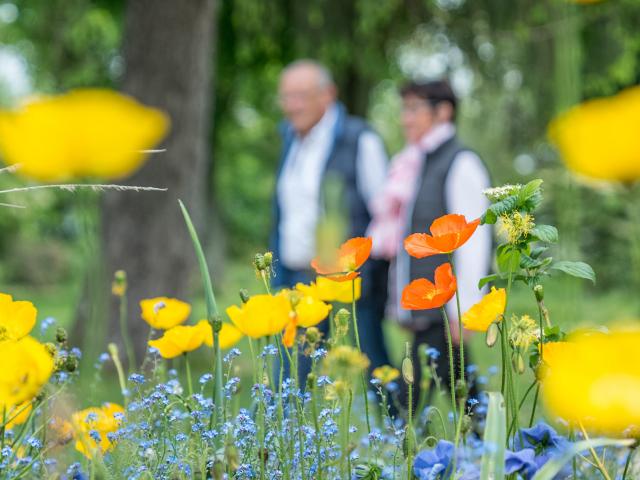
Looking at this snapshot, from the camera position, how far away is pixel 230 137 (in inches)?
535

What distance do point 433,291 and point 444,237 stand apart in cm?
11

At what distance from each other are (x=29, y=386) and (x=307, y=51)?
7.51 meters

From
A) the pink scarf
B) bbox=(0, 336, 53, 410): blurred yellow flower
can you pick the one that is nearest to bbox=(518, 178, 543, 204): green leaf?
bbox=(0, 336, 53, 410): blurred yellow flower

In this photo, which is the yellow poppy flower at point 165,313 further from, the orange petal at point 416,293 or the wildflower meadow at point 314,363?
the orange petal at point 416,293

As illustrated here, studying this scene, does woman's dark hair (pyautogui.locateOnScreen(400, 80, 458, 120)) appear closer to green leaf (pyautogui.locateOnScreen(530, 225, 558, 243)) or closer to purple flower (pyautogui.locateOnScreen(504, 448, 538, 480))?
green leaf (pyautogui.locateOnScreen(530, 225, 558, 243))

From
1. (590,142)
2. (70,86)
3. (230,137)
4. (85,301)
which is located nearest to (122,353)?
(85,301)

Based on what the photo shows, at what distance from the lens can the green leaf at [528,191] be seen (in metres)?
1.22

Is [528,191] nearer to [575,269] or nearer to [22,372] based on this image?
[575,269]

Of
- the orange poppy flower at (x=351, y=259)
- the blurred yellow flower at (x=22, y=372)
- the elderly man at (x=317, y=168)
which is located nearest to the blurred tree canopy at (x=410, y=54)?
the elderly man at (x=317, y=168)

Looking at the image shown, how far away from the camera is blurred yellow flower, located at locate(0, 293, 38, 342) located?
1244mm

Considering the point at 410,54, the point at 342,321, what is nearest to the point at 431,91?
the point at 342,321

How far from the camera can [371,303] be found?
12.6 ft

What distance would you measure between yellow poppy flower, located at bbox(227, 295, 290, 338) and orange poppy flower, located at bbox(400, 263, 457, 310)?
180 mm

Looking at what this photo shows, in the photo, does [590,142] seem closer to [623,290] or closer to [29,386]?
[29,386]
